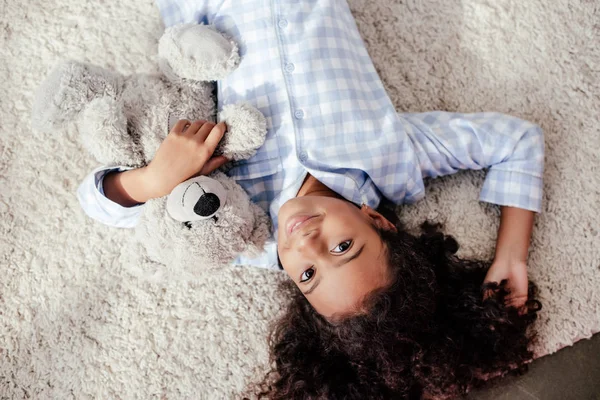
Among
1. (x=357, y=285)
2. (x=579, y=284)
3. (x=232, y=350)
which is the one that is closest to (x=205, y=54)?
(x=357, y=285)

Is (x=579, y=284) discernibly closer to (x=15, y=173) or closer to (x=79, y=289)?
(x=79, y=289)

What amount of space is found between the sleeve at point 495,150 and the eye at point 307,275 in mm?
339

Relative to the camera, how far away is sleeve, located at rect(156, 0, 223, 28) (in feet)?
3.13

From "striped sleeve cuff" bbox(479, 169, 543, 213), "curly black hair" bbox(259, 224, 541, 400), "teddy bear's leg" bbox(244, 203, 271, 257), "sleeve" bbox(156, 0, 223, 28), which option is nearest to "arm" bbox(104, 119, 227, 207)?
"teddy bear's leg" bbox(244, 203, 271, 257)

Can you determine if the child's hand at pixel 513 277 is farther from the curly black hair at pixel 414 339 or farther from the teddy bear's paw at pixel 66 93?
the teddy bear's paw at pixel 66 93

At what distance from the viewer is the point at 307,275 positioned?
807 millimetres

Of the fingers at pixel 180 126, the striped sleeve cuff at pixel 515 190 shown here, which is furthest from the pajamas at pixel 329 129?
the fingers at pixel 180 126

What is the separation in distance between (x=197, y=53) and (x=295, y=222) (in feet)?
1.17

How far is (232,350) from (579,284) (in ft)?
2.45

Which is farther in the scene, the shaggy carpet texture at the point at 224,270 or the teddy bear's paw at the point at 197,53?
the shaggy carpet texture at the point at 224,270

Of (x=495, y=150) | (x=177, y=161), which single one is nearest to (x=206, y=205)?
(x=177, y=161)

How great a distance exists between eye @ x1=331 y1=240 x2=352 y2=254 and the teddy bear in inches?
5.8

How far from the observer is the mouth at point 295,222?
0.79 m

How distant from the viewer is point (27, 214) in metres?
1.06
